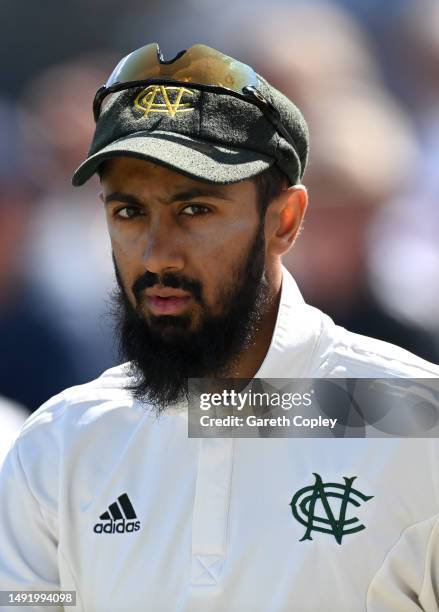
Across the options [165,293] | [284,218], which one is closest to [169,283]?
[165,293]

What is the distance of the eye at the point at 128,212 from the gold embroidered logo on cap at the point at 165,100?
0.19 metres

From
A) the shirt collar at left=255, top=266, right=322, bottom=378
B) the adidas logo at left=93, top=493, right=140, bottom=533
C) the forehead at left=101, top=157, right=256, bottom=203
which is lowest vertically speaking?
the adidas logo at left=93, top=493, right=140, bottom=533

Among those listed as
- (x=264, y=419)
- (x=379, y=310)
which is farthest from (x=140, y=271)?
(x=379, y=310)

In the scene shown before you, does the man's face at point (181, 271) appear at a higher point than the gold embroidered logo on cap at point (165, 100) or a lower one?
lower

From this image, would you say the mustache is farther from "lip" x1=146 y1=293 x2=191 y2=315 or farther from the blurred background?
the blurred background

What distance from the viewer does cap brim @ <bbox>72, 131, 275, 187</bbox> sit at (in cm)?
193

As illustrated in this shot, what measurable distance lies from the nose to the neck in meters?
0.27

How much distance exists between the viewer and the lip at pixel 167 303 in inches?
79.7

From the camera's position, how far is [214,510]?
6.26ft

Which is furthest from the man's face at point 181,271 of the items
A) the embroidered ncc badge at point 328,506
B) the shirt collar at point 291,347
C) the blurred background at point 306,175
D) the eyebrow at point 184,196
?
the blurred background at point 306,175

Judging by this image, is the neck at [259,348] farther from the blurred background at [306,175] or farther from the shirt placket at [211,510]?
the blurred background at [306,175]

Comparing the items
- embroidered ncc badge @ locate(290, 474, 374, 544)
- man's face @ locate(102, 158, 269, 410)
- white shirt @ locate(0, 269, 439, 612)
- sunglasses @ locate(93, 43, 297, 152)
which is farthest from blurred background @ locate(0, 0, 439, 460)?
embroidered ncc badge @ locate(290, 474, 374, 544)

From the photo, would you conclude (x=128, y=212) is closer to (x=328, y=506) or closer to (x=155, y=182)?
(x=155, y=182)

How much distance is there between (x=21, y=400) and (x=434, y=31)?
1.97 meters
